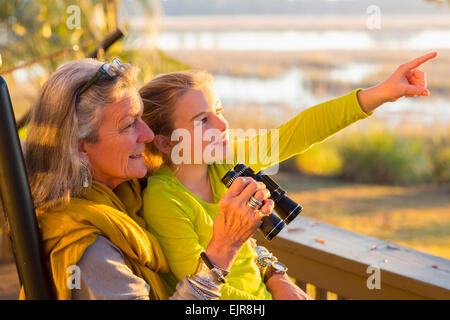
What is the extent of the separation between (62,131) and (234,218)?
1.67 feet

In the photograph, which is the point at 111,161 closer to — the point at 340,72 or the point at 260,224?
the point at 260,224

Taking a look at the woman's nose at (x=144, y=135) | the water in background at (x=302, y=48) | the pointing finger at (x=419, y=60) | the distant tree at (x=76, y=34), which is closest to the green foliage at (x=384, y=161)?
the water in background at (x=302, y=48)

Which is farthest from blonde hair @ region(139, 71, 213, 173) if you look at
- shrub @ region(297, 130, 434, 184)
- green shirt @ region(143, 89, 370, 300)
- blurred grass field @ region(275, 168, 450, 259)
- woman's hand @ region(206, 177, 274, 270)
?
shrub @ region(297, 130, 434, 184)

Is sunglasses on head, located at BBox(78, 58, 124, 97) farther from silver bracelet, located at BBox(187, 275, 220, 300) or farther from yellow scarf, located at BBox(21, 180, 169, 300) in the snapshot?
silver bracelet, located at BBox(187, 275, 220, 300)

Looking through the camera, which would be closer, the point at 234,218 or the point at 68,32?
the point at 234,218

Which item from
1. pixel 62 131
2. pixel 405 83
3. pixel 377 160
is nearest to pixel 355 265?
pixel 405 83

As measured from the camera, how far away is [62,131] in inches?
62.8

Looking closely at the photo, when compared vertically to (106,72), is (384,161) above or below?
below

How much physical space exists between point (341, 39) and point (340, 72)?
9186mm

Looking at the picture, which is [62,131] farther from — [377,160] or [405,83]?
[377,160]

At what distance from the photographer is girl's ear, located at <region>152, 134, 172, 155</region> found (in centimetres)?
203

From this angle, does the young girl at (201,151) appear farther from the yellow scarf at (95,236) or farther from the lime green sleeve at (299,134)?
the yellow scarf at (95,236)

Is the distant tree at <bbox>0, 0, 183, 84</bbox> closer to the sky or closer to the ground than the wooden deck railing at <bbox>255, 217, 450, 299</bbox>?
closer to the sky
